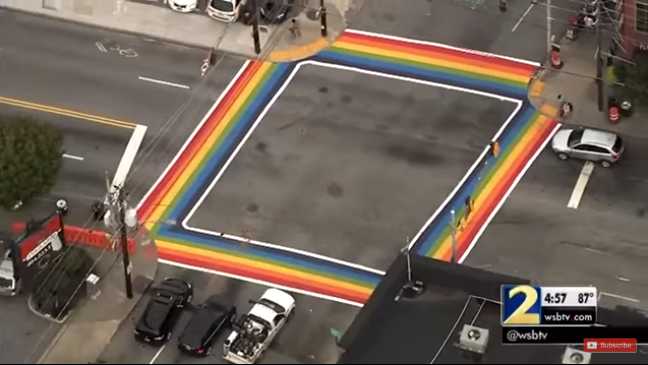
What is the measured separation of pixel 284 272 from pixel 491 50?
17.6 metres

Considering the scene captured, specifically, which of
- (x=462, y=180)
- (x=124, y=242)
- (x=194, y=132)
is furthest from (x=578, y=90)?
(x=124, y=242)

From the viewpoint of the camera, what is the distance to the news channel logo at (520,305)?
166 feet

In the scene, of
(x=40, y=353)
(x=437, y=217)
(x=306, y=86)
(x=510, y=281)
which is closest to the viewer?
(x=510, y=281)

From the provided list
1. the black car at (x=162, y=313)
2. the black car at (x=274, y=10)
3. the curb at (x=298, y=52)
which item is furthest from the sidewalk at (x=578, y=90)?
the black car at (x=162, y=313)

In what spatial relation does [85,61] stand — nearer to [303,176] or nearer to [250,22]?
[250,22]

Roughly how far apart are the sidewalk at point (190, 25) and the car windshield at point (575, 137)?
13782 mm

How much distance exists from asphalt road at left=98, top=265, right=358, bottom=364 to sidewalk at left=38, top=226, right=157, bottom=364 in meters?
0.43

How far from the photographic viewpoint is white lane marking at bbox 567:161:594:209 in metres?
63.5

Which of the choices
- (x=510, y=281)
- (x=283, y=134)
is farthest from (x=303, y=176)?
(x=510, y=281)

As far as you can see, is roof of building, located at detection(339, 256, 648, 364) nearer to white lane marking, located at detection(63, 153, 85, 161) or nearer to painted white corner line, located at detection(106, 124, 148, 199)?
painted white corner line, located at detection(106, 124, 148, 199)

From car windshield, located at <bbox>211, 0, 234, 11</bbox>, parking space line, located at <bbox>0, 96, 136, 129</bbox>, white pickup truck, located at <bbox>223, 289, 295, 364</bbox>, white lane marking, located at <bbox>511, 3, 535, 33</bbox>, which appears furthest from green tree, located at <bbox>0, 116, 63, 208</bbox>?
white lane marking, located at <bbox>511, 3, 535, 33</bbox>

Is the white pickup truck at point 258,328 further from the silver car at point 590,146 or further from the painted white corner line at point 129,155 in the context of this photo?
the silver car at point 590,146

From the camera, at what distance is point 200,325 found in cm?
5797

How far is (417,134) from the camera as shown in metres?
67.1
